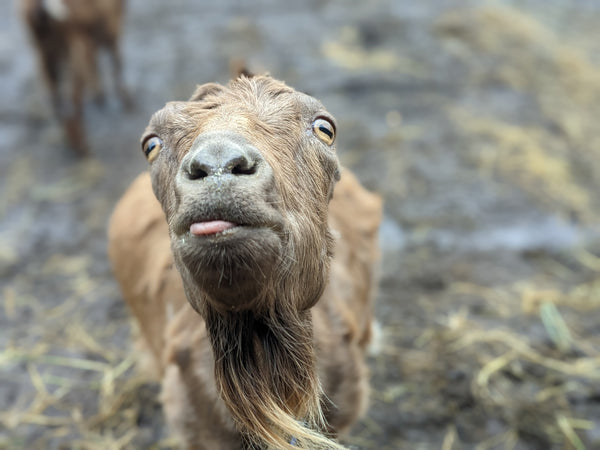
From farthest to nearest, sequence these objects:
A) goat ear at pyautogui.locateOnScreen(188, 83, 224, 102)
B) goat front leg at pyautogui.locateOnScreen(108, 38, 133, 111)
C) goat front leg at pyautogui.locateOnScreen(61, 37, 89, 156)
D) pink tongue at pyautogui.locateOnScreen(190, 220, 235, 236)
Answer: goat front leg at pyautogui.locateOnScreen(108, 38, 133, 111) < goat front leg at pyautogui.locateOnScreen(61, 37, 89, 156) < goat ear at pyautogui.locateOnScreen(188, 83, 224, 102) < pink tongue at pyautogui.locateOnScreen(190, 220, 235, 236)

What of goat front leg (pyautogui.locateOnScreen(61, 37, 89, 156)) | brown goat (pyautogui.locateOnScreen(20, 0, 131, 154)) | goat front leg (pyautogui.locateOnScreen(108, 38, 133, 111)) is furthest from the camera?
goat front leg (pyautogui.locateOnScreen(108, 38, 133, 111))

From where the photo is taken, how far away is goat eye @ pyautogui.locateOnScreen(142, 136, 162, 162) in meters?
2.07

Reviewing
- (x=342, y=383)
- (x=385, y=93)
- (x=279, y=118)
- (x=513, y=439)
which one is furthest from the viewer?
(x=385, y=93)

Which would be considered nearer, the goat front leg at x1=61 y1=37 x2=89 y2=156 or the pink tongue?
the pink tongue

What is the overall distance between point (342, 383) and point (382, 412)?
1147 mm

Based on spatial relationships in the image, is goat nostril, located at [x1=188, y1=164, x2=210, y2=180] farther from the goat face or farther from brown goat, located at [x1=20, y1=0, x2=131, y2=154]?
brown goat, located at [x1=20, y1=0, x2=131, y2=154]

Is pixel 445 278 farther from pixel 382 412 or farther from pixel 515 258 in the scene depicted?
pixel 382 412

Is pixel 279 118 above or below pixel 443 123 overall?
above

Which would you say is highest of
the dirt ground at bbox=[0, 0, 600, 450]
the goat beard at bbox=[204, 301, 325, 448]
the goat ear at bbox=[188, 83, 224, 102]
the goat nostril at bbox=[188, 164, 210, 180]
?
the goat ear at bbox=[188, 83, 224, 102]

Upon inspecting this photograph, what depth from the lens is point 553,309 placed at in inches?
164

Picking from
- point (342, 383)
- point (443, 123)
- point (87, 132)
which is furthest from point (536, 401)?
point (87, 132)

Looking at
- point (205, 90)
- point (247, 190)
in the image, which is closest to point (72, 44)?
point (205, 90)

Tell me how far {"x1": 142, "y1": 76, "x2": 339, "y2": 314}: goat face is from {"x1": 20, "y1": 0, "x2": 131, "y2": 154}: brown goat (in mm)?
4229

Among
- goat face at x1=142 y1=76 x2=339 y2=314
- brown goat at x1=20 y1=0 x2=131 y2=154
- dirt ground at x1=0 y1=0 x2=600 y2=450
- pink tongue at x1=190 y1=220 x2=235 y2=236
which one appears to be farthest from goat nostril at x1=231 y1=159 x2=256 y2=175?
brown goat at x1=20 y1=0 x2=131 y2=154
